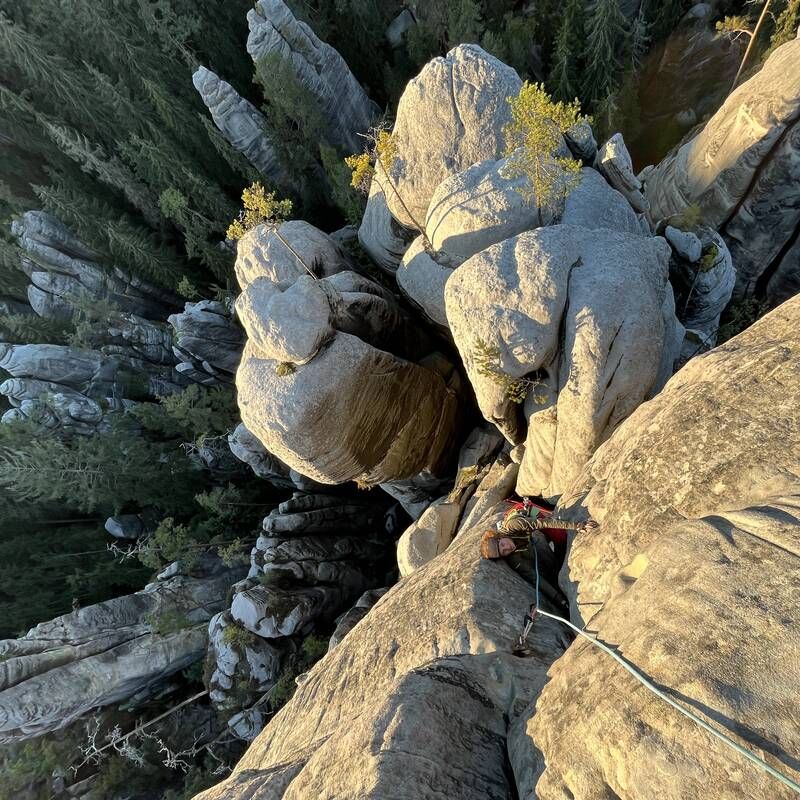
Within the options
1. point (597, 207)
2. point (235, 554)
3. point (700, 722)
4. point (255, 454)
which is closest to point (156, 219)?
point (255, 454)

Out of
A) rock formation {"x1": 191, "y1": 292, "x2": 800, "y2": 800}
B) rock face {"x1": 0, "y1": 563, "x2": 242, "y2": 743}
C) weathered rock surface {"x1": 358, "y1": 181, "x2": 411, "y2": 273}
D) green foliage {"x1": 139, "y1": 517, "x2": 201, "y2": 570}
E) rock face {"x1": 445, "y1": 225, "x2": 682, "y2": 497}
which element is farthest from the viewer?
green foliage {"x1": 139, "y1": 517, "x2": 201, "y2": 570}

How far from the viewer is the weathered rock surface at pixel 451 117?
10523mm

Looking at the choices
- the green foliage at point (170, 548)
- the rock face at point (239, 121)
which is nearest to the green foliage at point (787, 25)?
the rock face at point (239, 121)

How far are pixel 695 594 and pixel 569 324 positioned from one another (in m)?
4.58

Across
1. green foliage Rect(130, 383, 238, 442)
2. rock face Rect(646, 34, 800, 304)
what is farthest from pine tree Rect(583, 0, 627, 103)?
green foliage Rect(130, 383, 238, 442)

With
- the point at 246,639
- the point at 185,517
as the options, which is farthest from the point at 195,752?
the point at 185,517

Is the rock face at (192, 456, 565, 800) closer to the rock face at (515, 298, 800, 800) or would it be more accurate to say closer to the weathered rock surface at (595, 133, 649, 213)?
the rock face at (515, 298, 800, 800)

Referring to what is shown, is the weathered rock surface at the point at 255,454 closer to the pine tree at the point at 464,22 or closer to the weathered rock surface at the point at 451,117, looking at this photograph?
the weathered rock surface at the point at 451,117

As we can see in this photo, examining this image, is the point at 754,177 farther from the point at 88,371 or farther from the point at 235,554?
the point at 88,371

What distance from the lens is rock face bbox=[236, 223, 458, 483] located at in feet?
32.9

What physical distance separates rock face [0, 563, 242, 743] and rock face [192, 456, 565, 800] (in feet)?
28.3

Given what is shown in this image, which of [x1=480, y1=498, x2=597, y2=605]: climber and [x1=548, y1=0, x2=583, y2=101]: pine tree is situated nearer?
[x1=480, y1=498, x2=597, y2=605]: climber

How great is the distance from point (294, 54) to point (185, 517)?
1766cm

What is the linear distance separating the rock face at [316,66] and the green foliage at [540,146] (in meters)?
9.54
